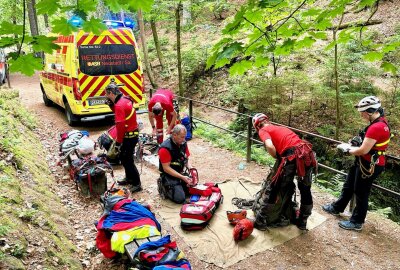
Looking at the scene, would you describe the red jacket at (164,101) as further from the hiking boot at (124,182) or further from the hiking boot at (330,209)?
the hiking boot at (330,209)

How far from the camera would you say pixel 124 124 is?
5.38 metres

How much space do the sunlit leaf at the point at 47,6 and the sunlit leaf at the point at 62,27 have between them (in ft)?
0.59

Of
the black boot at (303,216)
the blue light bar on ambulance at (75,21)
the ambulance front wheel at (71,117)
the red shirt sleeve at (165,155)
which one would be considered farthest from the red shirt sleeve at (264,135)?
the ambulance front wheel at (71,117)

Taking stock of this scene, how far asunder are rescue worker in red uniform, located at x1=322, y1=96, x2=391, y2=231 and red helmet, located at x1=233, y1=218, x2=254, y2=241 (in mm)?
1417

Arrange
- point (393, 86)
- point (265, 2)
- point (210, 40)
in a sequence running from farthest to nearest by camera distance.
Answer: point (210, 40)
point (393, 86)
point (265, 2)

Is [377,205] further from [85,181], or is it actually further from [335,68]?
[85,181]

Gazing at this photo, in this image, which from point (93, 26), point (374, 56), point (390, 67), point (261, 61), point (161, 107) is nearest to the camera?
point (93, 26)

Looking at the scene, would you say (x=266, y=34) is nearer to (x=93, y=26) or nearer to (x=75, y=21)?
(x=93, y=26)

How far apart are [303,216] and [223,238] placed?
3.78 ft

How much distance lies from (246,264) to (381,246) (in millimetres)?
1861

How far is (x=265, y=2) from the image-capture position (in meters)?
2.30

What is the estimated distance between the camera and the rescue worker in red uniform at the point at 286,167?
414 cm

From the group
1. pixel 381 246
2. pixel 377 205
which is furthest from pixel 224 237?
pixel 377 205

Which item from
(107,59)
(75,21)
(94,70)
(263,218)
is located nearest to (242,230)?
(263,218)
